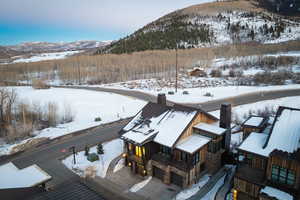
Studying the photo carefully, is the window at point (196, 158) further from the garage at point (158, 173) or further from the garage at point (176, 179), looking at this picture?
the garage at point (158, 173)

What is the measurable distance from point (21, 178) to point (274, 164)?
15689 mm

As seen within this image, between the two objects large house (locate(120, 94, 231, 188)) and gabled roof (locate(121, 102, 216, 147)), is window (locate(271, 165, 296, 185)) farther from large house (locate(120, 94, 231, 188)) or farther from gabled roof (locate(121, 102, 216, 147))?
gabled roof (locate(121, 102, 216, 147))

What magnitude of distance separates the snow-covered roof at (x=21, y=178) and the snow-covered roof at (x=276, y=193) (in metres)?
13.2

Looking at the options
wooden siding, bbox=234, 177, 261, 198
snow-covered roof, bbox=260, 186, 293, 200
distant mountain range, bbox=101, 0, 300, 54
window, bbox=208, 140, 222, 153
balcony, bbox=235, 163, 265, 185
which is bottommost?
wooden siding, bbox=234, 177, 261, 198

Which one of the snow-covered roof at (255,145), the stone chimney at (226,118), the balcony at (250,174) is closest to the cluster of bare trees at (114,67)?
the stone chimney at (226,118)

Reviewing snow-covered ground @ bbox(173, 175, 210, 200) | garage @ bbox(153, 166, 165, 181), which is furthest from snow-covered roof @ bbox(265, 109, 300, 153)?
garage @ bbox(153, 166, 165, 181)

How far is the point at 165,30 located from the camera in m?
106

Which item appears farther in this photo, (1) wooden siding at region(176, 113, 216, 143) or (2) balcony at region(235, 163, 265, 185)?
(1) wooden siding at region(176, 113, 216, 143)

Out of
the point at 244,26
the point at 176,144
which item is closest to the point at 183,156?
the point at 176,144

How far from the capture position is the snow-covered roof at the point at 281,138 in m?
11.5

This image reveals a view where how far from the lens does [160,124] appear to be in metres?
16.7

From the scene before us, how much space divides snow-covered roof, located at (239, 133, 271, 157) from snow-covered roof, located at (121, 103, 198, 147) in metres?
4.34

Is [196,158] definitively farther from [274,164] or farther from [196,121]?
[274,164]

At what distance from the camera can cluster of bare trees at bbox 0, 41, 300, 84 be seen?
62.3m
